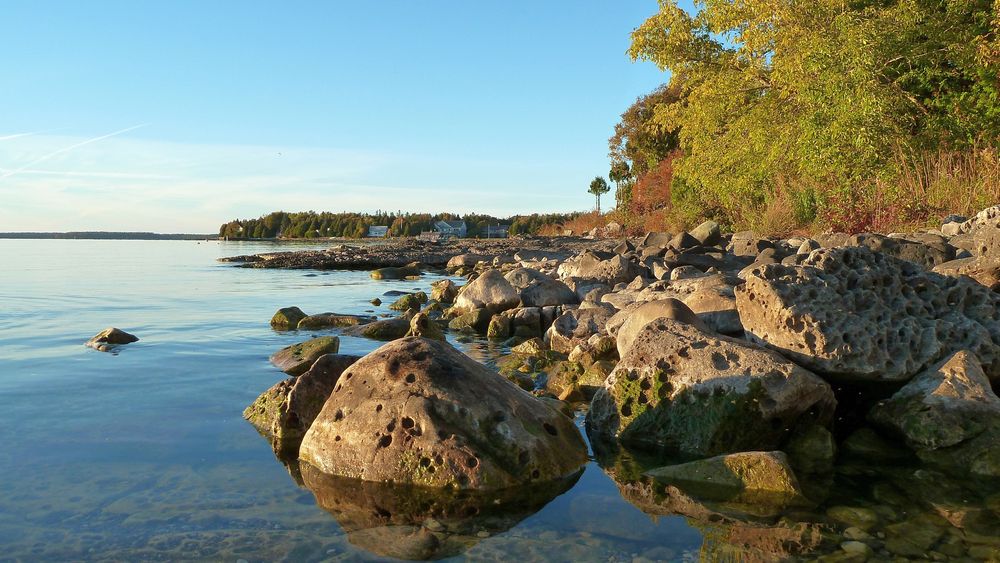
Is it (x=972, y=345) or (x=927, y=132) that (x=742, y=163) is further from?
(x=972, y=345)

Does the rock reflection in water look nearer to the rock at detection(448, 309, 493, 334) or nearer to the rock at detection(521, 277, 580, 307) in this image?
the rock at detection(448, 309, 493, 334)

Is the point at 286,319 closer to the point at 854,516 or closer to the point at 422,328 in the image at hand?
the point at 422,328

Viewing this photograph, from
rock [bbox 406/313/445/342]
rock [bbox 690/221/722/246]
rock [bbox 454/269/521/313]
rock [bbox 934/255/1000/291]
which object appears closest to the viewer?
rock [bbox 934/255/1000/291]

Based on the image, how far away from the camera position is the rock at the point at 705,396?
494 cm

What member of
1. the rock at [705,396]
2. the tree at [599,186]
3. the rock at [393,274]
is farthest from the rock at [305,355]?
the tree at [599,186]

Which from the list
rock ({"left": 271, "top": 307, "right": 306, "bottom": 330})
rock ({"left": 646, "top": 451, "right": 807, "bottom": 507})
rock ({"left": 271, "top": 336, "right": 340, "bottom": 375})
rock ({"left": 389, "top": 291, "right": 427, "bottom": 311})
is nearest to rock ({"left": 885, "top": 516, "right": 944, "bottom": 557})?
rock ({"left": 646, "top": 451, "right": 807, "bottom": 507})

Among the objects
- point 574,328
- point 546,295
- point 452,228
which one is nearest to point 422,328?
point 574,328

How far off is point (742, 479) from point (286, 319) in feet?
30.1

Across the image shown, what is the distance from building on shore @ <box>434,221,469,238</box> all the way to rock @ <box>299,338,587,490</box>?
275 ft

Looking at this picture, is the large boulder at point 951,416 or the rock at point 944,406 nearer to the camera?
the large boulder at point 951,416

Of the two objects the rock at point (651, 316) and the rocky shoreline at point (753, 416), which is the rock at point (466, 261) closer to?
the rock at point (651, 316)

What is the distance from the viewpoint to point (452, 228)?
3725 inches

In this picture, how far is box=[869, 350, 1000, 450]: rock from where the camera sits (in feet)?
15.9

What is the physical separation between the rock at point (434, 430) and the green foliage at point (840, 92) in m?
15.8
